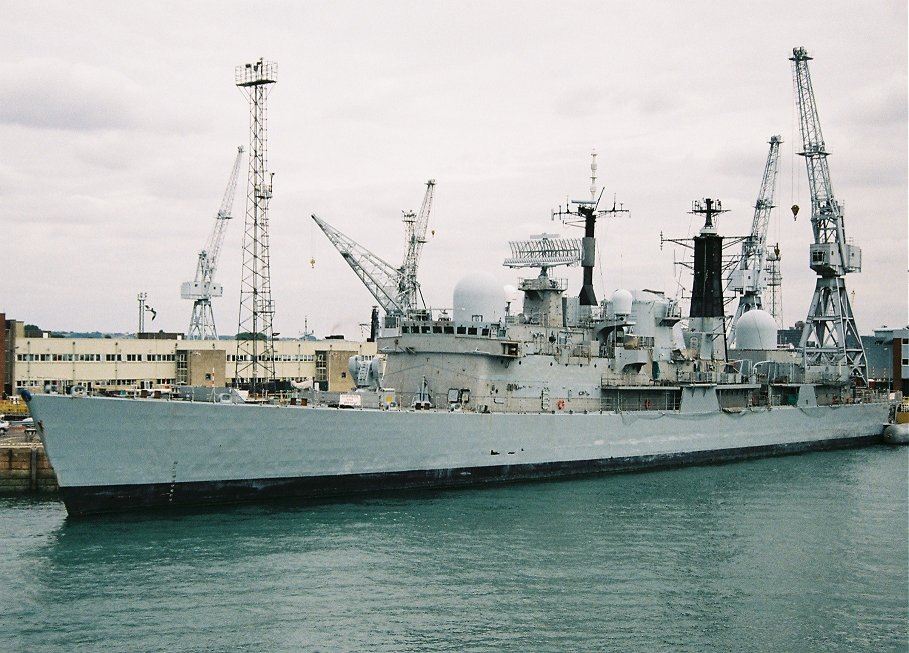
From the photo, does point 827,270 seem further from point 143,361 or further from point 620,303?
point 143,361

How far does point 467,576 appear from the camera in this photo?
21.1 m

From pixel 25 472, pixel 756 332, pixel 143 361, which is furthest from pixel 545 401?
pixel 143 361

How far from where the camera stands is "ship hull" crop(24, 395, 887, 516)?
25.6 m

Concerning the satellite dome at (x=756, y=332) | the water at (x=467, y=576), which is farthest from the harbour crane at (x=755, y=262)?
the water at (x=467, y=576)

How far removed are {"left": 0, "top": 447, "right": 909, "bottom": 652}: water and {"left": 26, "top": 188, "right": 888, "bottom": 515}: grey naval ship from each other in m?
1.27

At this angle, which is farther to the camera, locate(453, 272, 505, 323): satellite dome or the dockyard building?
the dockyard building

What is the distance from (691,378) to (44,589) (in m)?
28.5

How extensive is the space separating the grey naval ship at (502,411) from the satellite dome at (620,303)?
95mm

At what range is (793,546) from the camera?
80.3 ft

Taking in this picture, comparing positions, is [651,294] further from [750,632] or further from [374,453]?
[750,632]

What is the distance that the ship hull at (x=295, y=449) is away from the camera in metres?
25.6

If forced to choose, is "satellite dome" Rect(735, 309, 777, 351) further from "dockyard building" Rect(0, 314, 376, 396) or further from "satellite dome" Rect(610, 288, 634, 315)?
"dockyard building" Rect(0, 314, 376, 396)

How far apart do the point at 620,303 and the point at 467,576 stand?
66.0 feet

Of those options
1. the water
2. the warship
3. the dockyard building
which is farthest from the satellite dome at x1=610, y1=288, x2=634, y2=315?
the dockyard building
